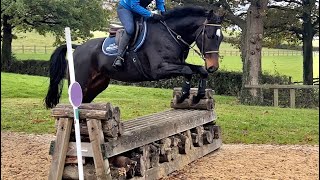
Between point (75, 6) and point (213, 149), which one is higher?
point (75, 6)

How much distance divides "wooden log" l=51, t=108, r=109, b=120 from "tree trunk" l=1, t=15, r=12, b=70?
2658cm

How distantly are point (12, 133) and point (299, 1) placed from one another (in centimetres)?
1942

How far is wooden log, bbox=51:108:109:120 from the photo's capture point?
473cm

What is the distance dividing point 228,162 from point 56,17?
23.8 m

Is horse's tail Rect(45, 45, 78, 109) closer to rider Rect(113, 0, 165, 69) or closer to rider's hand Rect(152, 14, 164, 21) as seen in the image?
rider Rect(113, 0, 165, 69)

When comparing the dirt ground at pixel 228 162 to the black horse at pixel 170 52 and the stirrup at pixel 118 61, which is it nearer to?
the black horse at pixel 170 52

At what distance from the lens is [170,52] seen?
232 inches

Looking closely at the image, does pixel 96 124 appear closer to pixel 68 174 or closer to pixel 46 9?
pixel 68 174

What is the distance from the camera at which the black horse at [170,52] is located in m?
5.80

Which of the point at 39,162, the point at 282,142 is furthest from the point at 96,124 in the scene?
the point at 282,142

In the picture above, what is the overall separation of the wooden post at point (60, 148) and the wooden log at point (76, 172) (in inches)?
→ 3.5

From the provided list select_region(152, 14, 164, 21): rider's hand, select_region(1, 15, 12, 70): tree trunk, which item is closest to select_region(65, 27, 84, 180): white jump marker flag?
select_region(152, 14, 164, 21): rider's hand

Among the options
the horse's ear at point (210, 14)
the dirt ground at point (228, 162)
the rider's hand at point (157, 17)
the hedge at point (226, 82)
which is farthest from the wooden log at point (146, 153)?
the hedge at point (226, 82)

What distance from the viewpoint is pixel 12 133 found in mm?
9961
